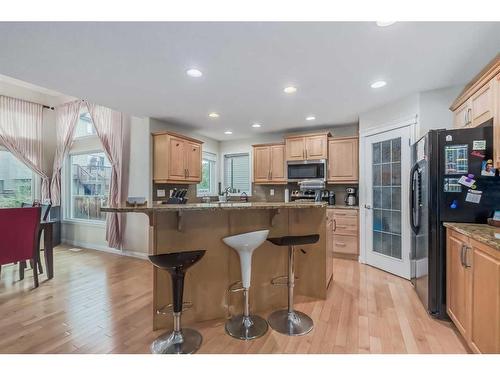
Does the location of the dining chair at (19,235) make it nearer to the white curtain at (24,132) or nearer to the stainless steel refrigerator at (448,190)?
the white curtain at (24,132)

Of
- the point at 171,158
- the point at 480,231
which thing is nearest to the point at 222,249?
the point at 480,231

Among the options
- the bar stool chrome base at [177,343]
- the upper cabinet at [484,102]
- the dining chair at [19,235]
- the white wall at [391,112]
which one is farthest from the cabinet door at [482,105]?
the dining chair at [19,235]

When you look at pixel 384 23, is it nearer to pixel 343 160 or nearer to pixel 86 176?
pixel 343 160

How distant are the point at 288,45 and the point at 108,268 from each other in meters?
3.82

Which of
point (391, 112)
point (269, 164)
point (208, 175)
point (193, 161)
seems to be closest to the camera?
point (391, 112)

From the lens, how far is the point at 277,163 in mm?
5059

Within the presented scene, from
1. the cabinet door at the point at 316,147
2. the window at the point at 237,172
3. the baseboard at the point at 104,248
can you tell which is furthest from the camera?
the window at the point at 237,172

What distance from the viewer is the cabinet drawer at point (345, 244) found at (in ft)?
13.3

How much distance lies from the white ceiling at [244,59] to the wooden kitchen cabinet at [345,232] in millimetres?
1769

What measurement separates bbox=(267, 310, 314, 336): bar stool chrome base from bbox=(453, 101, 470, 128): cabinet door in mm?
2505

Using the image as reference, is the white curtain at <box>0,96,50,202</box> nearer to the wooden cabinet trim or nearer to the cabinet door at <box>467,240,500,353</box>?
the cabinet door at <box>467,240,500,353</box>

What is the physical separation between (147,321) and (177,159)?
2564mm

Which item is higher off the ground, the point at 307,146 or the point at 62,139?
the point at 62,139
